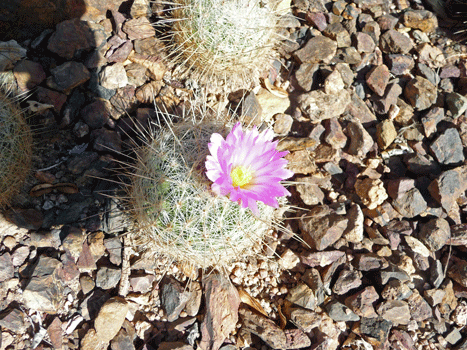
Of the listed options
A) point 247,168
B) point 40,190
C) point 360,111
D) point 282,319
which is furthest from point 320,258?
point 40,190

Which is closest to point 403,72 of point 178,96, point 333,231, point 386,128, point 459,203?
point 386,128

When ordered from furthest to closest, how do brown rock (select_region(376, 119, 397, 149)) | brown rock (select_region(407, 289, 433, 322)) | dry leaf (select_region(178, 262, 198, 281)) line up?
brown rock (select_region(376, 119, 397, 149)) < brown rock (select_region(407, 289, 433, 322)) < dry leaf (select_region(178, 262, 198, 281))

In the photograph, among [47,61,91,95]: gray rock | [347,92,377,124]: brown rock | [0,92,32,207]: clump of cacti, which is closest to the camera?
[0,92,32,207]: clump of cacti

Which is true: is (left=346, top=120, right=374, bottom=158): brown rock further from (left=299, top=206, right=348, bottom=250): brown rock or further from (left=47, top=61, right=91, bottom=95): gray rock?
(left=47, top=61, right=91, bottom=95): gray rock

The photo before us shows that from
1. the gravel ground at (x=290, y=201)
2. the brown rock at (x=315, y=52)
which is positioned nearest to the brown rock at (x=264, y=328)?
the gravel ground at (x=290, y=201)

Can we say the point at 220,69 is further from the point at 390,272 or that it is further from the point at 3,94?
the point at 390,272

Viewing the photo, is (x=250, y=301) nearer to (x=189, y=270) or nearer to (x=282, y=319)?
(x=282, y=319)

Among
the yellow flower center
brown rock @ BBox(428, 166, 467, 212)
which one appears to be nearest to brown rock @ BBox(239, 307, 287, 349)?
the yellow flower center
